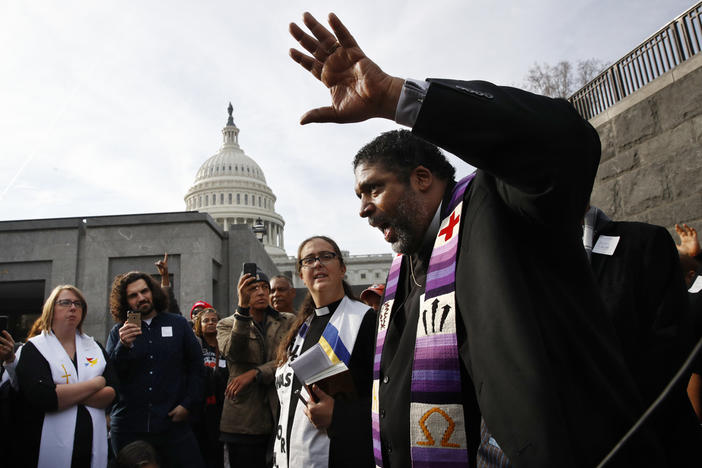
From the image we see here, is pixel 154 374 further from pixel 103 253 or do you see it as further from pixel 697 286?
pixel 103 253

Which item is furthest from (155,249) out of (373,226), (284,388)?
(373,226)

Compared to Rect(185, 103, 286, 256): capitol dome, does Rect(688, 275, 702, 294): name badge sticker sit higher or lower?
lower

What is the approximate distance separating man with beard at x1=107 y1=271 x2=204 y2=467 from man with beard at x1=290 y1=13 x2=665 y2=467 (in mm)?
3061

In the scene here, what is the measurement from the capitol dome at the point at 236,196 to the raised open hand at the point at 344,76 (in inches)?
2946

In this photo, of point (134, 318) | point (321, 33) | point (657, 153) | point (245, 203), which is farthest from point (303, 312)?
point (245, 203)

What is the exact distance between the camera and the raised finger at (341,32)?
54.9 inches

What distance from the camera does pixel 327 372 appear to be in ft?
8.63

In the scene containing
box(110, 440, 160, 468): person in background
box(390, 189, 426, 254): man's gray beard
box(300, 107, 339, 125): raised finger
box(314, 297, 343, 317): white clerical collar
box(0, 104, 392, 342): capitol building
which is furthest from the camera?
box(0, 104, 392, 342): capitol building

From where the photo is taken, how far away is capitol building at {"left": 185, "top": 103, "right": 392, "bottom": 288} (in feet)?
255

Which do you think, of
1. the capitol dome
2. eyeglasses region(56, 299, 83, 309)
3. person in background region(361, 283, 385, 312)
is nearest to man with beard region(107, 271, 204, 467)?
eyeglasses region(56, 299, 83, 309)

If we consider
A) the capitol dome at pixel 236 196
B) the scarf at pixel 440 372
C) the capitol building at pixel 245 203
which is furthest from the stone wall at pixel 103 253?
the capitol dome at pixel 236 196

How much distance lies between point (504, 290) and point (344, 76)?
741mm

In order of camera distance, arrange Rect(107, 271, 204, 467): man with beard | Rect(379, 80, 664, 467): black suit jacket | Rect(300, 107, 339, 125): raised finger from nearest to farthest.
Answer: Rect(379, 80, 664, 467): black suit jacket, Rect(300, 107, 339, 125): raised finger, Rect(107, 271, 204, 467): man with beard

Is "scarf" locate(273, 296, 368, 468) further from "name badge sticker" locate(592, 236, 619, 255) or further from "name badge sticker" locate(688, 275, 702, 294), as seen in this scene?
"name badge sticker" locate(688, 275, 702, 294)
